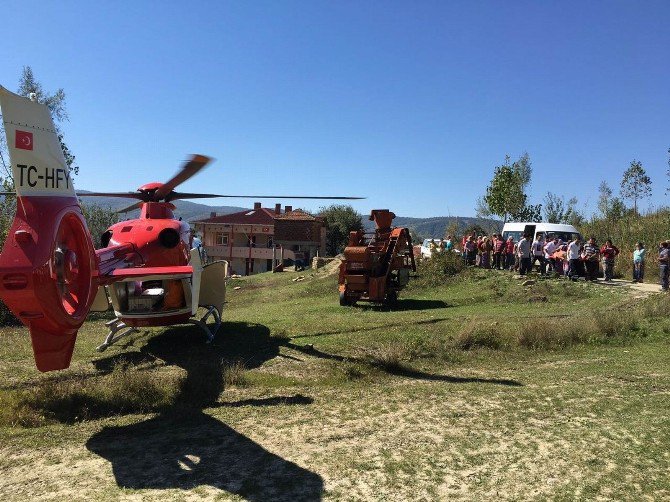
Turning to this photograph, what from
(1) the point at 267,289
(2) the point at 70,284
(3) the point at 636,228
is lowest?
(1) the point at 267,289

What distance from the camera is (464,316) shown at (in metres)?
14.5

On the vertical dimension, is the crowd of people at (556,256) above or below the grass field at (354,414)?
above

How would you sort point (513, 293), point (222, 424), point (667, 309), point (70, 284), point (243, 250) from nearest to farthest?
point (222, 424) → point (70, 284) → point (667, 309) → point (513, 293) → point (243, 250)

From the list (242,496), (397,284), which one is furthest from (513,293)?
(242,496)

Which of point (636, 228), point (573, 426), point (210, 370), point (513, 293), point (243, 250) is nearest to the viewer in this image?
point (573, 426)

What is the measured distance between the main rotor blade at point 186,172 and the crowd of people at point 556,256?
14.4 meters

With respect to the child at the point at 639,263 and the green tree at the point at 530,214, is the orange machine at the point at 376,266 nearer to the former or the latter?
the child at the point at 639,263

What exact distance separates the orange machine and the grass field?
4.85 metres

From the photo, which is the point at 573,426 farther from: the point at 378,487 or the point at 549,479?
the point at 378,487

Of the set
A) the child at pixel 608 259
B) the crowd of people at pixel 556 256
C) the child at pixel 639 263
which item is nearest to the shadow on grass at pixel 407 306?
the crowd of people at pixel 556 256

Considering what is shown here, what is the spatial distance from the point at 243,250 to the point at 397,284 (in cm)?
5403

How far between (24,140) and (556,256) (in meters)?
19.3

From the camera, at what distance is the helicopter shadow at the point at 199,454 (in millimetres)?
5039

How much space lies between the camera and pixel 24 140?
6461 millimetres
